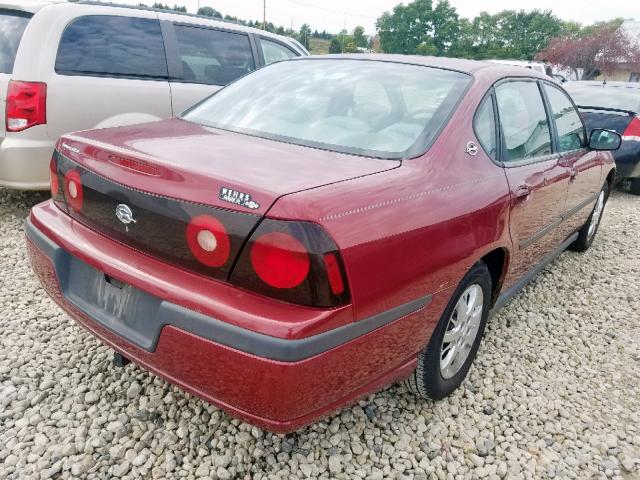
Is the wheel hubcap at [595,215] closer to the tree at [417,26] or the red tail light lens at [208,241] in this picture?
the red tail light lens at [208,241]

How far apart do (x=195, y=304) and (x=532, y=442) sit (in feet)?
5.16

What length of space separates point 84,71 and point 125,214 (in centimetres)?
271

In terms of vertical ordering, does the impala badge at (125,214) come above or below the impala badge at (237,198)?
below

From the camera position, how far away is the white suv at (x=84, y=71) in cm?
365

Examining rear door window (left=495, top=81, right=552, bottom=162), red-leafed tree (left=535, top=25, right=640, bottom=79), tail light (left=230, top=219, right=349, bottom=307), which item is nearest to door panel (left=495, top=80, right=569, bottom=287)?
rear door window (left=495, top=81, right=552, bottom=162)

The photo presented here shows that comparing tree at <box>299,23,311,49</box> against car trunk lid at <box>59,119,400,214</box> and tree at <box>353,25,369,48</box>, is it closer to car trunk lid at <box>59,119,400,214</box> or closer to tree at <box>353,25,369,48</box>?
tree at <box>353,25,369,48</box>

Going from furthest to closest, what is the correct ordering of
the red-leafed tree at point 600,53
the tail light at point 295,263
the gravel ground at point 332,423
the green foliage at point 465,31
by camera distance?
1. the green foliage at point 465,31
2. the red-leafed tree at point 600,53
3. the gravel ground at point 332,423
4. the tail light at point 295,263

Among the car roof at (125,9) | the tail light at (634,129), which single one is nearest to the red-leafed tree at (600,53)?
the tail light at (634,129)

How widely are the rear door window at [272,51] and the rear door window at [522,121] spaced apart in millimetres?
2955

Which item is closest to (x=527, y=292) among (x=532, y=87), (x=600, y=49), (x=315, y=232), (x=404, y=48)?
(x=532, y=87)

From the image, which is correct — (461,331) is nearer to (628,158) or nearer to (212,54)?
(212,54)

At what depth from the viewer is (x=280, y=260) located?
4.64ft

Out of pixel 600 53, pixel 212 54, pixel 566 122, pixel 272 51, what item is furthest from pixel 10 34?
pixel 600 53

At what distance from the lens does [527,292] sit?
3643 mm
